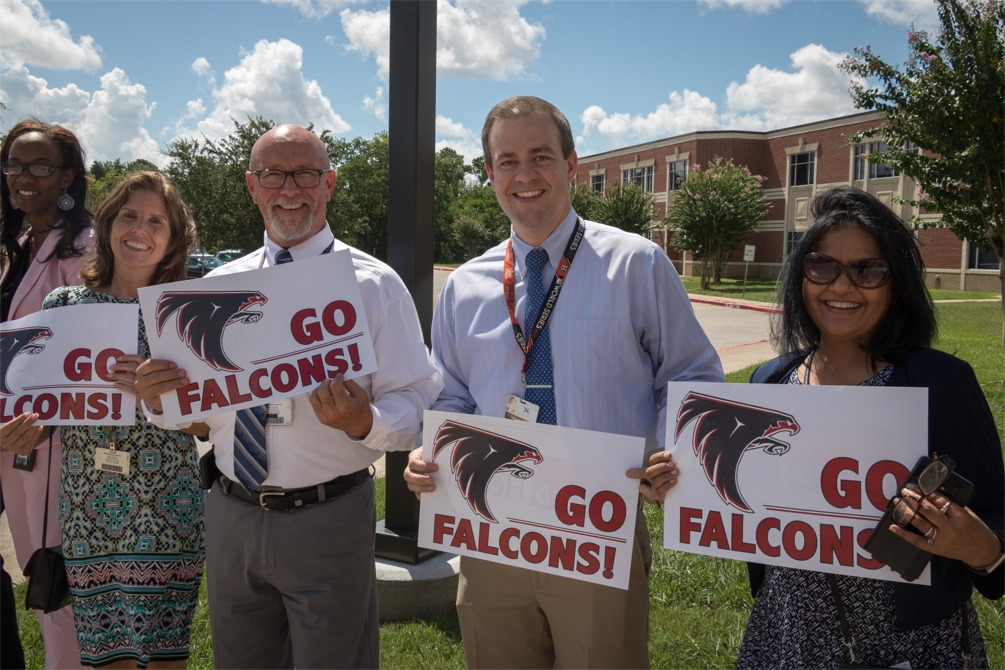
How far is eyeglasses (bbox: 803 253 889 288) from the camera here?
2037 mm

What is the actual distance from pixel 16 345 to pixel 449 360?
1889 mm

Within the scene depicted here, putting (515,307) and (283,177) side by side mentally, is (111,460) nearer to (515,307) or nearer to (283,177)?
(283,177)

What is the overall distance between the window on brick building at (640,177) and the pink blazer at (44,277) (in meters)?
49.9

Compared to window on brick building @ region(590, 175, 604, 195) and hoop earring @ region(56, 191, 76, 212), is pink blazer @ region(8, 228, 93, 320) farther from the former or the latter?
window on brick building @ region(590, 175, 604, 195)

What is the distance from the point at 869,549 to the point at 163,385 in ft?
7.72

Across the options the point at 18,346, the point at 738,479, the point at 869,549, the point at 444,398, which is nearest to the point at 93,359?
the point at 18,346

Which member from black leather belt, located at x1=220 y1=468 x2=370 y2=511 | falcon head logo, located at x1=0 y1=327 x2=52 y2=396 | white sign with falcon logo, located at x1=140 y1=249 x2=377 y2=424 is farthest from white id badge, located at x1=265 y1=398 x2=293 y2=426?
falcon head logo, located at x1=0 y1=327 x2=52 y2=396

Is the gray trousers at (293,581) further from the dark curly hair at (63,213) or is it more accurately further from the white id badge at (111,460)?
the dark curly hair at (63,213)

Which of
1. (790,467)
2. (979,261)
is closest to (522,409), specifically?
(790,467)

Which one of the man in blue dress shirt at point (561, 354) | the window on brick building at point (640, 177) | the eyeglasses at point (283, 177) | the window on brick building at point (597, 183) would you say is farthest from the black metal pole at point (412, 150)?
the window on brick building at point (597, 183)

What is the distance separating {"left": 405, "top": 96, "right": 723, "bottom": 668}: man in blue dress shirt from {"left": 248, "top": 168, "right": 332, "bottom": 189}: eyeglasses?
2.28ft

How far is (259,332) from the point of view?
248cm

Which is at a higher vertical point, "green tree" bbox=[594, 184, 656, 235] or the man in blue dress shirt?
"green tree" bbox=[594, 184, 656, 235]

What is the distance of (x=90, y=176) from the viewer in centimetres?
366
